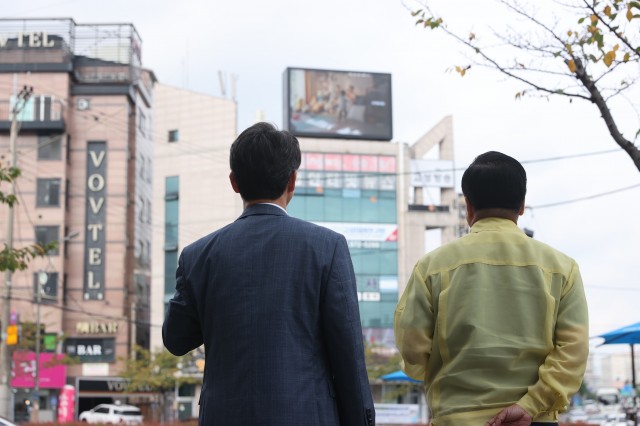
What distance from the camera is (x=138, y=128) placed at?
57531mm

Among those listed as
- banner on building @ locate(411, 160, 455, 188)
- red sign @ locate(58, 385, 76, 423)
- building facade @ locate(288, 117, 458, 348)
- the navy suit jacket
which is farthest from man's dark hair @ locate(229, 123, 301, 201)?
banner on building @ locate(411, 160, 455, 188)

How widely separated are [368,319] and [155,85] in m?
22.5

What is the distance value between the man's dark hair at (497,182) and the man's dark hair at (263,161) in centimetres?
75

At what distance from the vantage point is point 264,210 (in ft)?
10.5

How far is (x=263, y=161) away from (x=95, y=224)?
5199 centimetres

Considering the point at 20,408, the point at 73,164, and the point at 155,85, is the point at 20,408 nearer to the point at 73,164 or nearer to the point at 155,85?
the point at 73,164

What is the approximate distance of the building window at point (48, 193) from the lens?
52938mm

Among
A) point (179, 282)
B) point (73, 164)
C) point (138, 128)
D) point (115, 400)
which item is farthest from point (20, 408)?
point (179, 282)

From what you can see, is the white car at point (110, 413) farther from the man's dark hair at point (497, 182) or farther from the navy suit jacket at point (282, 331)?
the navy suit jacket at point (282, 331)

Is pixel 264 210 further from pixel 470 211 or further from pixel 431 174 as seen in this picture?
pixel 431 174

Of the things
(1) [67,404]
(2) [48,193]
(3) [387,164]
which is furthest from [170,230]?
(1) [67,404]

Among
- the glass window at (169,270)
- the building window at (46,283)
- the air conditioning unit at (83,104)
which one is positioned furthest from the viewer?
the glass window at (169,270)

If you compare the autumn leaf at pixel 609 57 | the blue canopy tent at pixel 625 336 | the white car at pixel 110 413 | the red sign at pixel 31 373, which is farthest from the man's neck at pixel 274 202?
the red sign at pixel 31 373

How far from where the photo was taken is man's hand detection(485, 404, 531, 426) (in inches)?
127
